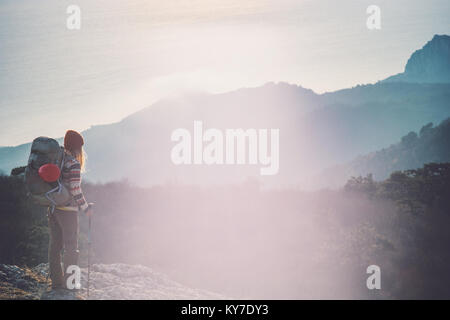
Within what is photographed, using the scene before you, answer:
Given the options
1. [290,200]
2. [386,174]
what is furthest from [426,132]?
[290,200]

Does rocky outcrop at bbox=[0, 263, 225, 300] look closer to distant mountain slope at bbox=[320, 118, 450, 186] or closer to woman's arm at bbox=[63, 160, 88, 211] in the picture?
woman's arm at bbox=[63, 160, 88, 211]

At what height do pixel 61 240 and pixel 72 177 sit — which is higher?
pixel 72 177

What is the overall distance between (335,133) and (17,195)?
184 meters

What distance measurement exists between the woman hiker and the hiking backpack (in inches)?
5.5

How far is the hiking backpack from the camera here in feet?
16.8

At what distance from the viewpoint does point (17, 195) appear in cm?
1884

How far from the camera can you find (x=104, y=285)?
22.8 ft

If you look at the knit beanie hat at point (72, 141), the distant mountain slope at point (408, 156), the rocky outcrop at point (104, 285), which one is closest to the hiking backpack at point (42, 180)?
the knit beanie hat at point (72, 141)

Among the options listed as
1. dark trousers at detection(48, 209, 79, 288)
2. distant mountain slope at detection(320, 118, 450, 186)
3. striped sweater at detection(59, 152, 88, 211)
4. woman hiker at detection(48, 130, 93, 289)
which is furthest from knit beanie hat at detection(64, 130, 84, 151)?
distant mountain slope at detection(320, 118, 450, 186)

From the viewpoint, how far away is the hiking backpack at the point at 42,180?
5.11 metres

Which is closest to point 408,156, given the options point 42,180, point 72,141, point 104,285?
point 104,285

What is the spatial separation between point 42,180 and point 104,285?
2878 mm

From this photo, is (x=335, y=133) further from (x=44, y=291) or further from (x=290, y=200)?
(x=44, y=291)

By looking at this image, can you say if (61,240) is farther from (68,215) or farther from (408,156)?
(408,156)
